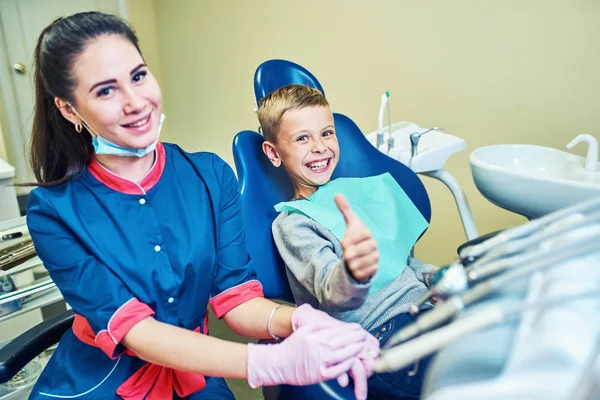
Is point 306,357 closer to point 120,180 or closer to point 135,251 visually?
point 135,251

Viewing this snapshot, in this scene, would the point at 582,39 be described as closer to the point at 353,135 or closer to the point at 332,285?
the point at 353,135

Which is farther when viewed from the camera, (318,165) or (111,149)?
(318,165)

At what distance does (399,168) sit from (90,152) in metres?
0.86

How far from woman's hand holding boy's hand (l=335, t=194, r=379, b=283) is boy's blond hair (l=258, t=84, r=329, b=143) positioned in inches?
20.6

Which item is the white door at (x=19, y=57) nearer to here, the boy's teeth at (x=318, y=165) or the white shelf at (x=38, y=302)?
the white shelf at (x=38, y=302)

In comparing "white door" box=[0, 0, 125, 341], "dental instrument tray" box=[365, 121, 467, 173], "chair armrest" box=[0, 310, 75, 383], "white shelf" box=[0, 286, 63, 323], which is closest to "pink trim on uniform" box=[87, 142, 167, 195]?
"chair armrest" box=[0, 310, 75, 383]

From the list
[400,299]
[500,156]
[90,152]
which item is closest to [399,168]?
[500,156]

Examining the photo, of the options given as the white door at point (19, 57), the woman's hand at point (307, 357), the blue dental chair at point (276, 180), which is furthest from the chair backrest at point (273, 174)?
the white door at point (19, 57)

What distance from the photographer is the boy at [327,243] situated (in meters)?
0.81

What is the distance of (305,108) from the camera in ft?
3.95

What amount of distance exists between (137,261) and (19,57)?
2274 mm

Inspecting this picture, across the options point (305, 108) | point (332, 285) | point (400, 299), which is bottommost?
point (400, 299)

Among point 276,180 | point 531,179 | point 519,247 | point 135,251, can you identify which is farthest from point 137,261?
point 531,179

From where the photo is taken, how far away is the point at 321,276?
0.93 meters
